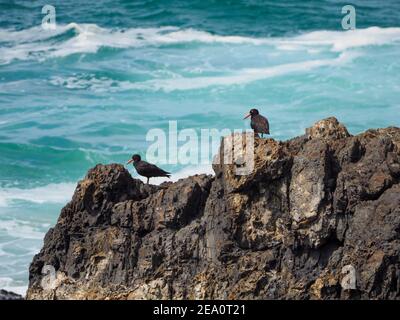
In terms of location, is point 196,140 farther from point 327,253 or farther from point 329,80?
point 327,253

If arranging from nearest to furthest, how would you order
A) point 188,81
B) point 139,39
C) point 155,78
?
point 188,81 → point 155,78 → point 139,39

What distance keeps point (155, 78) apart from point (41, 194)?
11690 mm

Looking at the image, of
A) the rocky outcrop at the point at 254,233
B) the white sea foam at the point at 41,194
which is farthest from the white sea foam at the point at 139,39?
the rocky outcrop at the point at 254,233

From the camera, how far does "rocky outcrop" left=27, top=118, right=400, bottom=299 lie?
11.4m

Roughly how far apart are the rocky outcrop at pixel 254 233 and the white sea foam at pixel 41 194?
35.0ft

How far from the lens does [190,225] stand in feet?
39.5

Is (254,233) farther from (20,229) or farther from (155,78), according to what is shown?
(155,78)

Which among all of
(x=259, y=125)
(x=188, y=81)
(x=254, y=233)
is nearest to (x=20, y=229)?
(x=259, y=125)

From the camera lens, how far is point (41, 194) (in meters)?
23.7

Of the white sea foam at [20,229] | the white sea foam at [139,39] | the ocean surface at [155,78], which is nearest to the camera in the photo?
the white sea foam at [20,229]

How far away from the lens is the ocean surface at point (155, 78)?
26.5 m

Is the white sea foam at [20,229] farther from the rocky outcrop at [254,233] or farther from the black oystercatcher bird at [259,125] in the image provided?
the rocky outcrop at [254,233]

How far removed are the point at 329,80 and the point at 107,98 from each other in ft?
21.8
